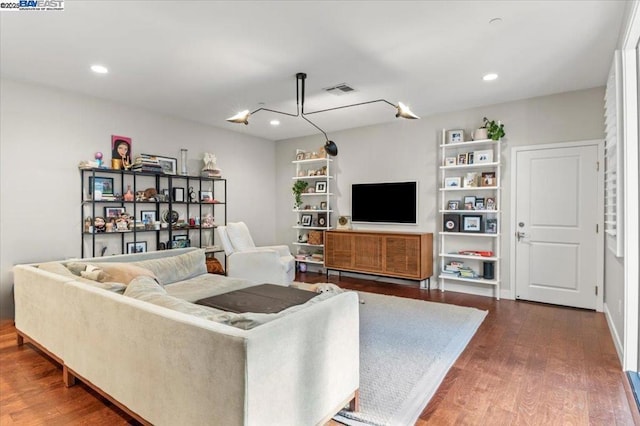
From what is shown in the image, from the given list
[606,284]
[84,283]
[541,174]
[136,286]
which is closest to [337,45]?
[136,286]

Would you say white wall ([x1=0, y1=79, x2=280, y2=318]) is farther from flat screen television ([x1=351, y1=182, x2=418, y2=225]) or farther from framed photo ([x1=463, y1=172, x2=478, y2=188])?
framed photo ([x1=463, y1=172, x2=478, y2=188])

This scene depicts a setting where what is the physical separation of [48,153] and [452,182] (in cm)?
503

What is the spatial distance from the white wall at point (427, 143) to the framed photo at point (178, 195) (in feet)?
7.04

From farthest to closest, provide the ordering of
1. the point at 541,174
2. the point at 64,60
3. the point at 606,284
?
the point at 541,174 < the point at 606,284 < the point at 64,60

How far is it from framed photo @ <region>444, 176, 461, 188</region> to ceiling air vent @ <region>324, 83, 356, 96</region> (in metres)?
1.94

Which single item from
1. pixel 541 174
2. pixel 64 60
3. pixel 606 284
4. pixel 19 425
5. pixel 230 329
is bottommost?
pixel 19 425

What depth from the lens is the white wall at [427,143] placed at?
4.07 metres

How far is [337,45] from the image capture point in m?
2.87

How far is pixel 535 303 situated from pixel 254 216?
15.1 feet

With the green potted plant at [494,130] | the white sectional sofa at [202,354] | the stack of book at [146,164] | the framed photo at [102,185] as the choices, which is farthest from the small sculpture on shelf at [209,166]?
the green potted plant at [494,130]

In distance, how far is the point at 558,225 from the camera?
4.16 meters

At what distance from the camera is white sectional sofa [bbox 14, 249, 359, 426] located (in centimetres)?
131

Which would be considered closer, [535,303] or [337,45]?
[337,45]

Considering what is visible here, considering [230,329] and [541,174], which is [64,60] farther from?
[541,174]
